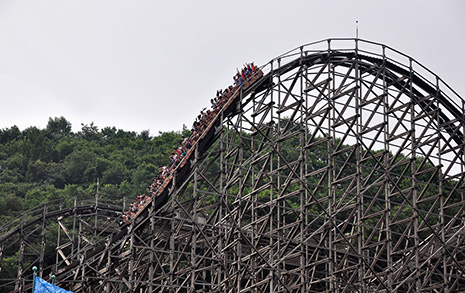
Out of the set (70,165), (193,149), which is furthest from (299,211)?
(70,165)

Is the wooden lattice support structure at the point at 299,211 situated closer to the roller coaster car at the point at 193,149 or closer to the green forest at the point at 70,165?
the roller coaster car at the point at 193,149

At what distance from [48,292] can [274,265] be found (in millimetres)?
10006

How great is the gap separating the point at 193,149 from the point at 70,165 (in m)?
32.2

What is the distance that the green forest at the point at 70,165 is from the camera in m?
47.4

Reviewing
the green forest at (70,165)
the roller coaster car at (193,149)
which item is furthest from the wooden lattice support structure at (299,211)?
the green forest at (70,165)

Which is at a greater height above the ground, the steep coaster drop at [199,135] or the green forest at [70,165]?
the green forest at [70,165]

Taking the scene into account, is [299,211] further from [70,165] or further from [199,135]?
[70,165]

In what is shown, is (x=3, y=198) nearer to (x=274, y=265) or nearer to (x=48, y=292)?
(x=274, y=265)

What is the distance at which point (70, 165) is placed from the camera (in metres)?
54.3

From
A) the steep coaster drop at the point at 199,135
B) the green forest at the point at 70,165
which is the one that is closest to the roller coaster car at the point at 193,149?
the steep coaster drop at the point at 199,135

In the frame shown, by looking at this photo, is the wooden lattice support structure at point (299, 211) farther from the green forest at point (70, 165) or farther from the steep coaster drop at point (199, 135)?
the green forest at point (70, 165)

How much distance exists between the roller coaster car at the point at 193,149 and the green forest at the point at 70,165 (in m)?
20.7

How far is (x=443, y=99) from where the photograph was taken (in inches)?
1085

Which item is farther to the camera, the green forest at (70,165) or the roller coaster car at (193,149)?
the green forest at (70,165)
